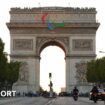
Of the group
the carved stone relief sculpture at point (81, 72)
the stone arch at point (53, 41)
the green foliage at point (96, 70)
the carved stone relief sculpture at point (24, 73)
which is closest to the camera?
the green foliage at point (96, 70)

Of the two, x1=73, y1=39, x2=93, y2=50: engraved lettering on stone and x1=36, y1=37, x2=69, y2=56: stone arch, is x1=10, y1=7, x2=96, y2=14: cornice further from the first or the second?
x1=73, y1=39, x2=93, y2=50: engraved lettering on stone

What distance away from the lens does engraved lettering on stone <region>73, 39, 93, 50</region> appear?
102 m

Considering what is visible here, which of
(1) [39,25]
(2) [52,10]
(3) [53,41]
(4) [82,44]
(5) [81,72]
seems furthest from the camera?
(5) [81,72]

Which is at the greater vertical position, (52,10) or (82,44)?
(52,10)

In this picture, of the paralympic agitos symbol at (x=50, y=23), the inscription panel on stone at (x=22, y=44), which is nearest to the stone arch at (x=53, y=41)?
the inscription panel on stone at (x=22, y=44)

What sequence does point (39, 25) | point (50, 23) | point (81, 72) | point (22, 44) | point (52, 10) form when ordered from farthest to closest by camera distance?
1. point (81, 72)
2. point (22, 44)
3. point (39, 25)
4. point (50, 23)
5. point (52, 10)

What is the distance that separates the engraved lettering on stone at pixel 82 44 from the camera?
10181 cm

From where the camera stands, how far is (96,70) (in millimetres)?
99938

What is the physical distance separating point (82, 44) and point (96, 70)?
488 cm

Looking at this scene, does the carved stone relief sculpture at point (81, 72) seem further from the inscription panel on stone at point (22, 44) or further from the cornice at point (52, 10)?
the cornice at point (52, 10)

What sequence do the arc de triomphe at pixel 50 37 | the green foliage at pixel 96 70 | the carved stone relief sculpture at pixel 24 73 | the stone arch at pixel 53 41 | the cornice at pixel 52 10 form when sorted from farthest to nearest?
the stone arch at pixel 53 41 < the carved stone relief sculpture at pixel 24 73 < the arc de triomphe at pixel 50 37 < the cornice at pixel 52 10 < the green foliage at pixel 96 70

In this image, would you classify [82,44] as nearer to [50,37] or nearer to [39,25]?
[50,37]

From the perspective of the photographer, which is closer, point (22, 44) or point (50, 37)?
point (22, 44)

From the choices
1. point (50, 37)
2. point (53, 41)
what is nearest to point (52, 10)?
point (50, 37)
